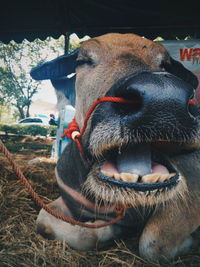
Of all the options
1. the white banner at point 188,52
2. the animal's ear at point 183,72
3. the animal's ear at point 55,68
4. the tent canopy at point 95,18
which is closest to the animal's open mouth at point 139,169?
the animal's ear at point 183,72

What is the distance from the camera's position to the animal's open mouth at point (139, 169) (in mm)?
1078

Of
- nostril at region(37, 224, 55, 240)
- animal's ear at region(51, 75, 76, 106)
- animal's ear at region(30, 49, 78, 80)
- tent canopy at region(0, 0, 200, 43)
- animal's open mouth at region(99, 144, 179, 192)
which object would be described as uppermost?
tent canopy at region(0, 0, 200, 43)

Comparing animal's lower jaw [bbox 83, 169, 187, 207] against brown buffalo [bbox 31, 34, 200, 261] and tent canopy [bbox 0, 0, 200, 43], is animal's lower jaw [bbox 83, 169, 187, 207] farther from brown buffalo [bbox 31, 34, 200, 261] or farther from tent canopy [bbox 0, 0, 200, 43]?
tent canopy [bbox 0, 0, 200, 43]

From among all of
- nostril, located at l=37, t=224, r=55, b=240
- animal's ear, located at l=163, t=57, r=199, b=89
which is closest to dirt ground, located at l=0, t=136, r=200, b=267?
nostril, located at l=37, t=224, r=55, b=240

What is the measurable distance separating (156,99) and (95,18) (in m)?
3.74

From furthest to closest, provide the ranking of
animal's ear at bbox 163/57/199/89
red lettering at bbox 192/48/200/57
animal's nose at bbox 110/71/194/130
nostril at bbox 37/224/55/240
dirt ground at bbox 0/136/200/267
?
1. red lettering at bbox 192/48/200/57
2. animal's ear at bbox 163/57/199/89
3. nostril at bbox 37/224/55/240
4. dirt ground at bbox 0/136/200/267
5. animal's nose at bbox 110/71/194/130

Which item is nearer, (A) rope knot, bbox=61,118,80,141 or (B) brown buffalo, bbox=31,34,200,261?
(B) brown buffalo, bbox=31,34,200,261

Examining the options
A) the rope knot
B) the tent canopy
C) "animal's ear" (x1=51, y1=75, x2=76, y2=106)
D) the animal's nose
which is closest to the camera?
the animal's nose

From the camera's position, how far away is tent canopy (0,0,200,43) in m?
3.70

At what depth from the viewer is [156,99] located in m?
0.98

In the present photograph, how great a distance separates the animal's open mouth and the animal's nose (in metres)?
0.25

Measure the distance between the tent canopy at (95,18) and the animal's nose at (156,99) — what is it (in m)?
3.16

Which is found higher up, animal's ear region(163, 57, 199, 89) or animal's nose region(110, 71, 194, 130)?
animal's ear region(163, 57, 199, 89)

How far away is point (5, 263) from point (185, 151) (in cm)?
126
